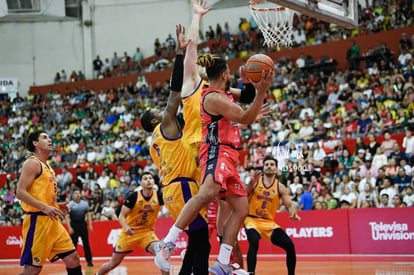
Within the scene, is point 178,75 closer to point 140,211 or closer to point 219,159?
point 219,159

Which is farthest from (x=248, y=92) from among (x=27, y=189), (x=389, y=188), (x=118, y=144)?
(x=118, y=144)

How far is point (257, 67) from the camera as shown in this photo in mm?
6023

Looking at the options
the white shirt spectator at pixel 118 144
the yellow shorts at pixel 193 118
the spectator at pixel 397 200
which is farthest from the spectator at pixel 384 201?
the white shirt spectator at pixel 118 144

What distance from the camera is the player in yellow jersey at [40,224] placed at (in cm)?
694

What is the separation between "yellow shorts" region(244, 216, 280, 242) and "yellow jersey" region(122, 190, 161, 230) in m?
1.81

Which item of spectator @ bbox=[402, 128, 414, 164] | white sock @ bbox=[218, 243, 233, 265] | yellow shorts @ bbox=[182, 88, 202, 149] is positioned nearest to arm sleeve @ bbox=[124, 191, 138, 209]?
yellow shorts @ bbox=[182, 88, 202, 149]

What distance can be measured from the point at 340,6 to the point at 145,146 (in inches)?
597

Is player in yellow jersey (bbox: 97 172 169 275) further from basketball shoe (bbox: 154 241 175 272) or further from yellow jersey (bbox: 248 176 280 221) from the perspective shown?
basketball shoe (bbox: 154 241 175 272)

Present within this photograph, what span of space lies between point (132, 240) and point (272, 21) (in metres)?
5.00

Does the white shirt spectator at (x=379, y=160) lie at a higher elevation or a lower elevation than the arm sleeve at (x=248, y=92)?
lower

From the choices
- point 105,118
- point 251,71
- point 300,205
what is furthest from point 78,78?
point 251,71

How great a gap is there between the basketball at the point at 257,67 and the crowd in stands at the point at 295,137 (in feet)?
30.3

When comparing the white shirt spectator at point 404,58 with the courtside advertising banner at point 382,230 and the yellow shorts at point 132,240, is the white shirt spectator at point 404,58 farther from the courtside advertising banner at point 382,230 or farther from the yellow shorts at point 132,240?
the yellow shorts at point 132,240

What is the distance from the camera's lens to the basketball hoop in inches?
434
